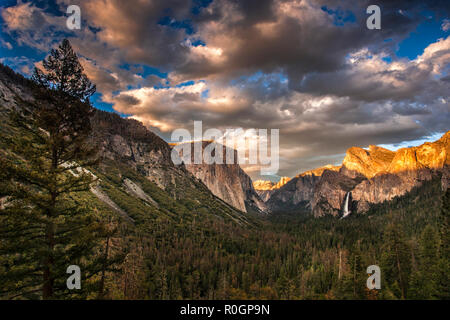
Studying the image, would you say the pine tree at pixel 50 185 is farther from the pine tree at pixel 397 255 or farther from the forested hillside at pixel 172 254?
the pine tree at pixel 397 255

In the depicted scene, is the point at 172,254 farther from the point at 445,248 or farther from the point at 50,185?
the point at 50,185

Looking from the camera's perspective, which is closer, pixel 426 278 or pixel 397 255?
pixel 397 255

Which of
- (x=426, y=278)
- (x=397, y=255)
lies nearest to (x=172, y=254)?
(x=397, y=255)

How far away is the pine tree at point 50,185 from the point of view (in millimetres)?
12461

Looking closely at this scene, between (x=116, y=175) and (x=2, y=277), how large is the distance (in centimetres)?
18690

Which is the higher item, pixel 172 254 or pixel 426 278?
pixel 426 278

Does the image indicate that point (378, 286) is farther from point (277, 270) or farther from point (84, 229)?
point (277, 270)

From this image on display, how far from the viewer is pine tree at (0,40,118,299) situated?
40.9ft

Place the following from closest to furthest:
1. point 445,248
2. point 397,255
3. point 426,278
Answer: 1. point 397,255
2. point 426,278
3. point 445,248

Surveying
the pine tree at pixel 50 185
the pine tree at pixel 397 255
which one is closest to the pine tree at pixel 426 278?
the pine tree at pixel 397 255

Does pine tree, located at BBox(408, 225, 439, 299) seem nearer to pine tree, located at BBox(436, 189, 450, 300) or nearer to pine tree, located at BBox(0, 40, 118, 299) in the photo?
pine tree, located at BBox(436, 189, 450, 300)

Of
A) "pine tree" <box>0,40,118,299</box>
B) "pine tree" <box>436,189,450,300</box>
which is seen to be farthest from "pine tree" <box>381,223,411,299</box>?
"pine tree" <box>0,40,118,299</box>

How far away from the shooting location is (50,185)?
13.2 meters

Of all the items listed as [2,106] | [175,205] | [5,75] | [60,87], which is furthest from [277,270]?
[5,75]
